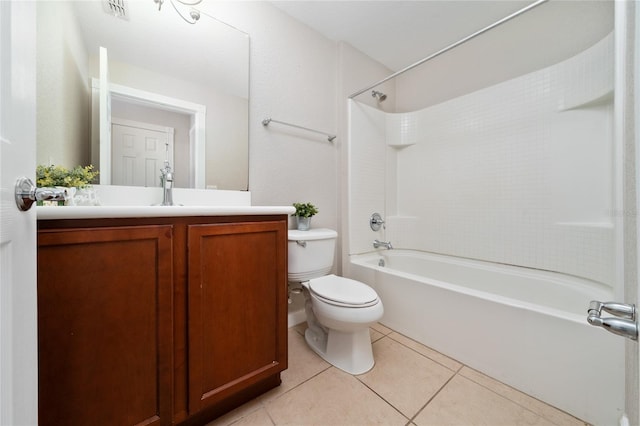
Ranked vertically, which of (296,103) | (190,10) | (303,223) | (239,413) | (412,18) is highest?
(412,18)

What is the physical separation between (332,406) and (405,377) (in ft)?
1.43

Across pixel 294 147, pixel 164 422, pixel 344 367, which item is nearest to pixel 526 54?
pixel 294 147

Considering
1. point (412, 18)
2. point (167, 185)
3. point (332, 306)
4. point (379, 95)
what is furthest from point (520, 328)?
point (412, 18)

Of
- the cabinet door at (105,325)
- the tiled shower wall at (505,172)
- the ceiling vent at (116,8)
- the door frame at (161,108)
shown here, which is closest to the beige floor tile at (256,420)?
the cabinet door at (105,325)

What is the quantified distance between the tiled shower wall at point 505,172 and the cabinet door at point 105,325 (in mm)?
1508

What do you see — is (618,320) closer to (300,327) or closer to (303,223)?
(303,223)

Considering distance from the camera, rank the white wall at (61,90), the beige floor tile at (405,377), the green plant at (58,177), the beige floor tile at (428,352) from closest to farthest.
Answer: the green plant at (58,177)
the white wall at (61,90)
the beige floor tile at (405,377)
the beige floor tile at (428,352)

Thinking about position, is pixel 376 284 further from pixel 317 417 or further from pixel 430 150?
pixel 430 150

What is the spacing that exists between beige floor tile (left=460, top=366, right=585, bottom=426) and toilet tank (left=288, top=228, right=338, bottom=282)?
0.96m

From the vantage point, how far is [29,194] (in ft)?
1.49

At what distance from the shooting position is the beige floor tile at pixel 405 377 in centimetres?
111

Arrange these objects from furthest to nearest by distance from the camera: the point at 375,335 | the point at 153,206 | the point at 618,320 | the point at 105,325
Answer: the point at 375,335 → the point at 153,206 → the point at 105,325 → the point at 618,320

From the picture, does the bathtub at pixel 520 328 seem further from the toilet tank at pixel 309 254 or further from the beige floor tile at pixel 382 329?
the toilet tank at pixel 309 254

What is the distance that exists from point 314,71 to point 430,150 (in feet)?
4.19
